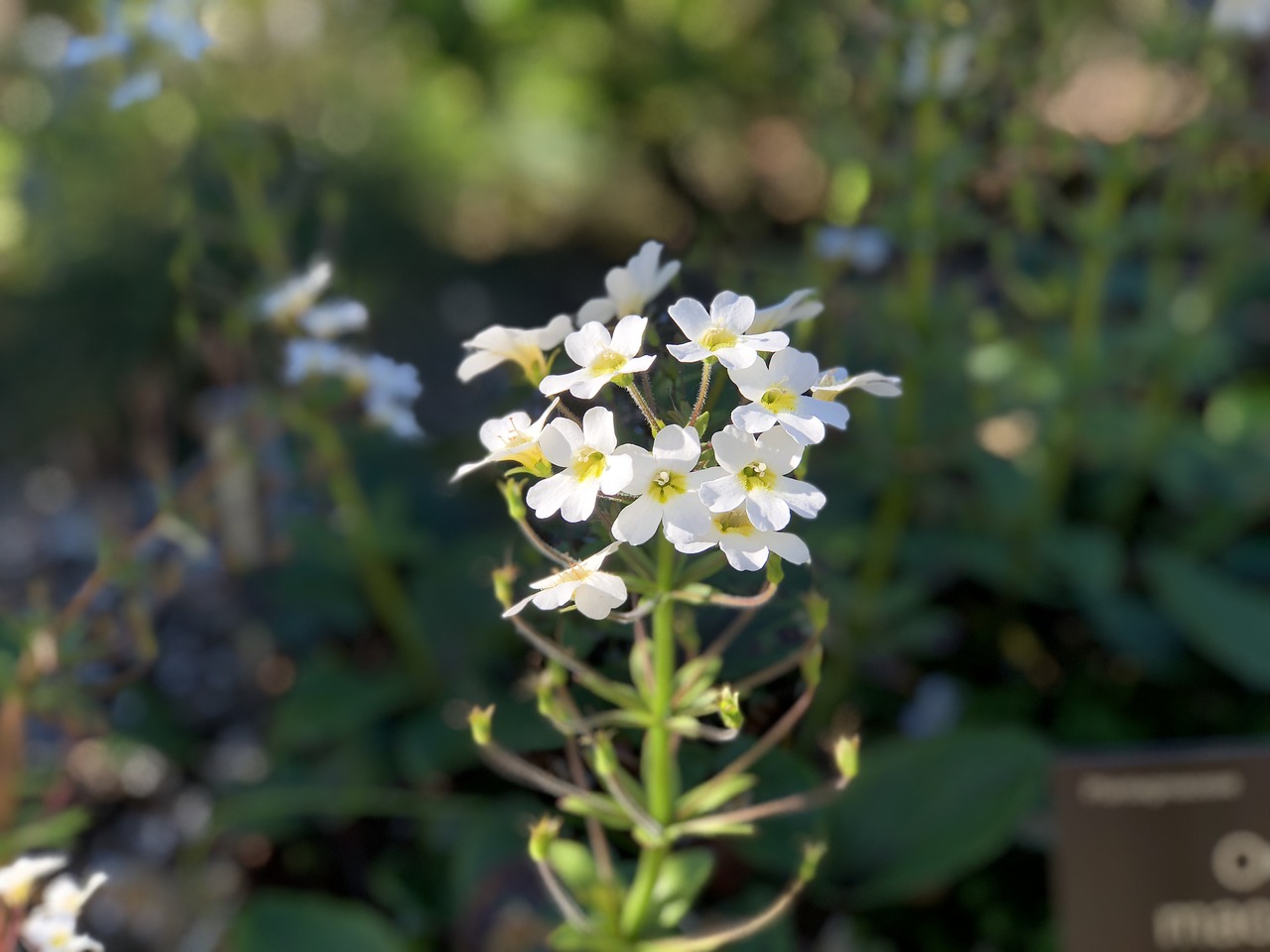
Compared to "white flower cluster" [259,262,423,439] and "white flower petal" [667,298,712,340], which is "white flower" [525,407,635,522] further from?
"white flower cluster" [259,262,423,439]

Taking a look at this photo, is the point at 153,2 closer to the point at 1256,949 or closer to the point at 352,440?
the point at 352,440

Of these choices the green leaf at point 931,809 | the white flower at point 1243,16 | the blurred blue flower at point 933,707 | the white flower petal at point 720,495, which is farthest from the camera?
the blurred blue flower at point 933,707

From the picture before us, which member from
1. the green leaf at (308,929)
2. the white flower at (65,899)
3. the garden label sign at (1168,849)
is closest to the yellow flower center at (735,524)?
the white flower at (65,899)

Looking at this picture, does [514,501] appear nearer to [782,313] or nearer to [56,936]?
[782,313]

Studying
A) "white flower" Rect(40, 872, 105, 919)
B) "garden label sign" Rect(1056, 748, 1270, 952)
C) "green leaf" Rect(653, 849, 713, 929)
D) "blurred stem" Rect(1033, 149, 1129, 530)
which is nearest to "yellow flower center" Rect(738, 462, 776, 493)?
"green leaf" Rect(653, 849, 713, 929)

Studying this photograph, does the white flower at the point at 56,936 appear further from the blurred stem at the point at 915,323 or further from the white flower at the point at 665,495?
the blurred stem at the point at 915,323

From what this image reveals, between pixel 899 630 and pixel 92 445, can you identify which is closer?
pixel 899 630

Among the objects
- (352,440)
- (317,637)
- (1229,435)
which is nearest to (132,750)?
(317,637)
